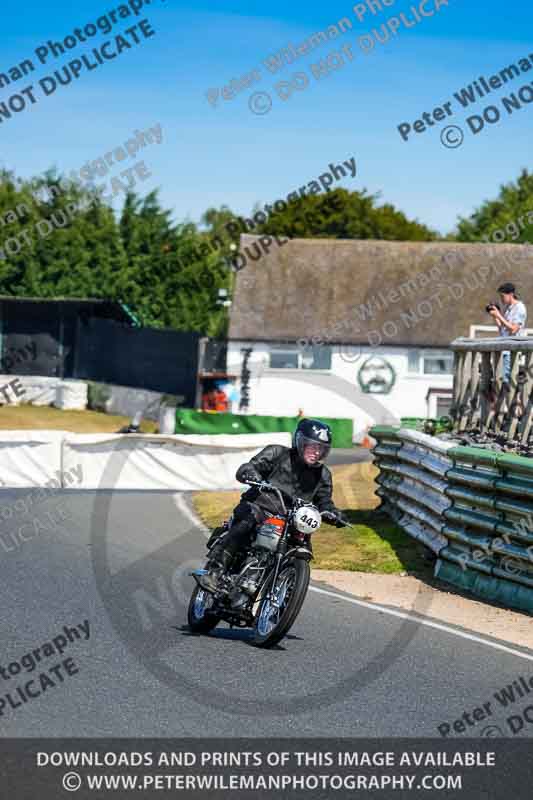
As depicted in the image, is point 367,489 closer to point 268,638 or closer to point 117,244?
point 268,638

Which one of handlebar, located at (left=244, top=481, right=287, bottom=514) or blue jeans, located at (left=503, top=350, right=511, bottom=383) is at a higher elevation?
blue jeans, located at (left=503, top=350, right=511, bottom=383)

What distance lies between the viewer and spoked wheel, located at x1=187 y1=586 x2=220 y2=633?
10.0m

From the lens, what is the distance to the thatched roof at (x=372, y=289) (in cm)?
4822

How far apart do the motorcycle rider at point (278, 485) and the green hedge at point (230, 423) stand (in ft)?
75.8

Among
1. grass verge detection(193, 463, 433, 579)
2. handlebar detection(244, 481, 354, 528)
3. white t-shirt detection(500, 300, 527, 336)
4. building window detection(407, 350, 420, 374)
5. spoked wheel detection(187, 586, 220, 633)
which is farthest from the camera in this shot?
building window detection(407, 350, 420, 374)

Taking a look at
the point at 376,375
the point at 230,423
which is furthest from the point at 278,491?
the point at 376,375

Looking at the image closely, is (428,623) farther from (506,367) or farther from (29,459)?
(29,459)

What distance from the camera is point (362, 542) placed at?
16.8m

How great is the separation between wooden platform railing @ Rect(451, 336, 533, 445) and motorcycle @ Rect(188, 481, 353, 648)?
4423mm

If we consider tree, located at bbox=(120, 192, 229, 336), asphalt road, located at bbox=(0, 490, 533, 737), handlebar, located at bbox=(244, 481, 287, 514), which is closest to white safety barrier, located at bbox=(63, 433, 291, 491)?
asphalt road, located at bbox=(0, 490, 533, 737)

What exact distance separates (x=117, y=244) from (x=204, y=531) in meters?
41.2

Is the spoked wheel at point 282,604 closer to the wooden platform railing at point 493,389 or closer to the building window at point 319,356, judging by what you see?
the wooden platform railing at point 493,389

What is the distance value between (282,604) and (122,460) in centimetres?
1482

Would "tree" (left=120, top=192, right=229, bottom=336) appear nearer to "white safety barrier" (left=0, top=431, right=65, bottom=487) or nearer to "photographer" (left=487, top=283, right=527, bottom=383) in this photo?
"white safety barrier" (left=0, top=431, right=65, bottom=487)
